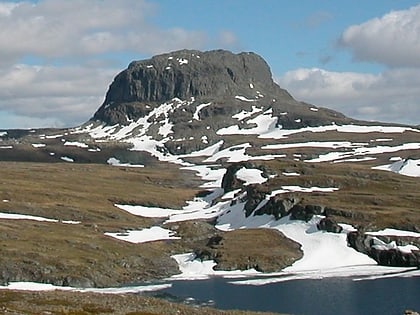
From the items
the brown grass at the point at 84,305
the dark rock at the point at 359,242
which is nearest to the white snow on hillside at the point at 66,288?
the brown grass at the point at 84,305

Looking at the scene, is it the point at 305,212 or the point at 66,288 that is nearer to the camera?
the point at 66,288

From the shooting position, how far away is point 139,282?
468 feet

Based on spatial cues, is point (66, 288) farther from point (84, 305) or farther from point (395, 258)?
point (395, 258)

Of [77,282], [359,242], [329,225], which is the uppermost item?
[329,225]

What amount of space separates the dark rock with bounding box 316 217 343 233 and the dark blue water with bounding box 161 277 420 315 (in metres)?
32.1

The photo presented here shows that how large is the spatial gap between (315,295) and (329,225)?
51546 mm

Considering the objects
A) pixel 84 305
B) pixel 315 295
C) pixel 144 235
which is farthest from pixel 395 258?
pixel 84 305

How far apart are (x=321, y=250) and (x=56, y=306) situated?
97.1m

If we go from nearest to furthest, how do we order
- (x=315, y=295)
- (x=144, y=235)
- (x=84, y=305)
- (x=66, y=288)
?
1. (x=84, y=305)
2. (x=315, y=295)
3. (x=66, y=288)
4. (x=144, y=235)

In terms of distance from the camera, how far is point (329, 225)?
561ft

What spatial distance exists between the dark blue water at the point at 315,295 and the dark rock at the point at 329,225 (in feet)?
105

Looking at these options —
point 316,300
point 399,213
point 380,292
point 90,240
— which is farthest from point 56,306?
point 399,213

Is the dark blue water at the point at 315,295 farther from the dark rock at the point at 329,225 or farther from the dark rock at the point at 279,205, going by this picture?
the dark rock at the point at 279,205

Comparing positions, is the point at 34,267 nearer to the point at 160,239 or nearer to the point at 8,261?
the point at 8,261
